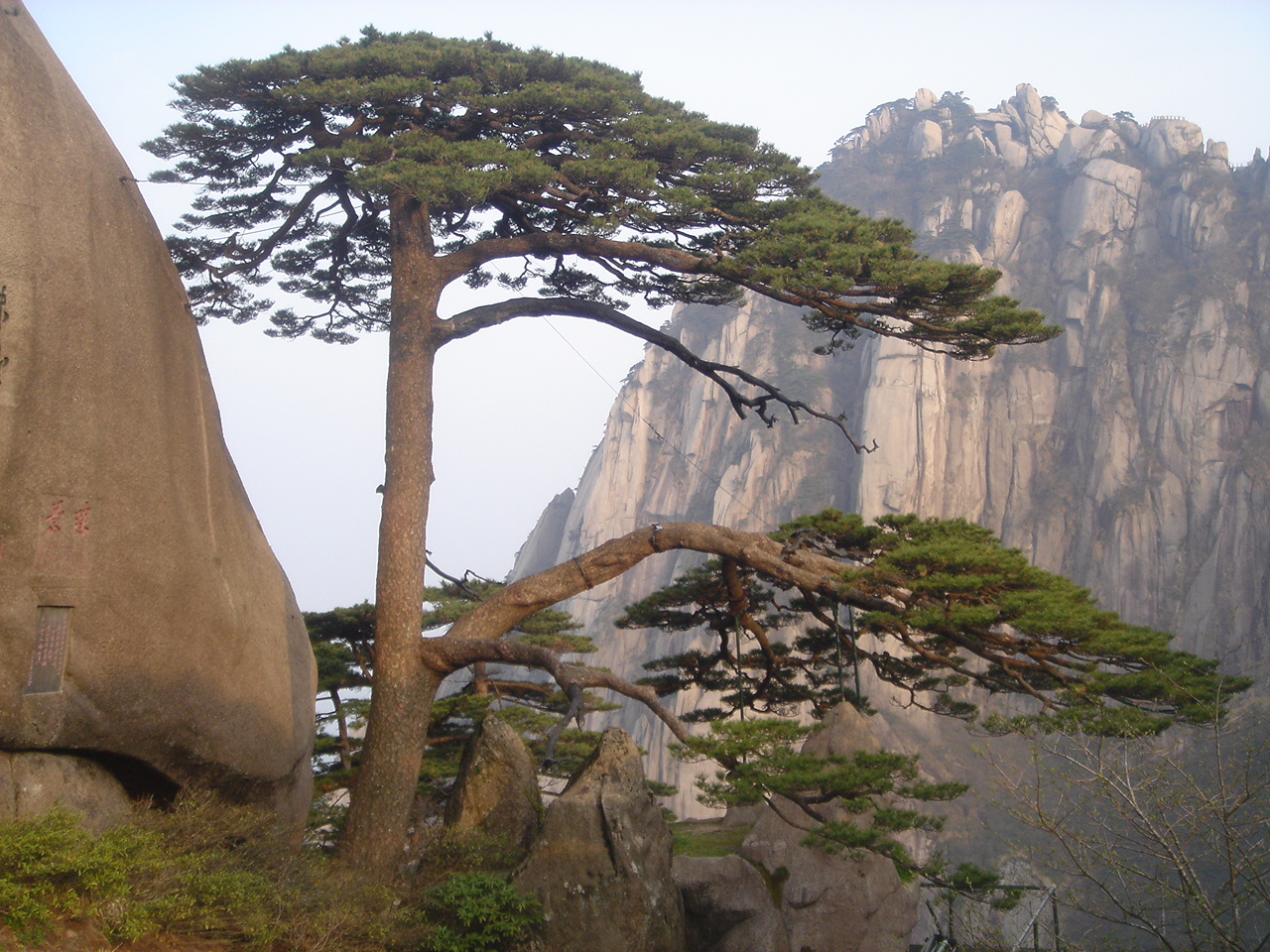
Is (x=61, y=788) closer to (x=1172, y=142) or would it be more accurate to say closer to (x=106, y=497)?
(x=106, y=497)

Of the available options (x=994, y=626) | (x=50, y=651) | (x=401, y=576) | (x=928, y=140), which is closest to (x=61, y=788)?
(x=50, y=651)

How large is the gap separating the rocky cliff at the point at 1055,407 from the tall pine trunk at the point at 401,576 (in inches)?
1054

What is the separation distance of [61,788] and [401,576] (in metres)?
2.89

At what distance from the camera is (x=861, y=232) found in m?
7.17

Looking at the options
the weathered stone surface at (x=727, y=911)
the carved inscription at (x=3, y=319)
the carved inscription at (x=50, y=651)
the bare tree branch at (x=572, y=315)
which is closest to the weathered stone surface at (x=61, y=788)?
the carved inscription at (x=50, y=651)

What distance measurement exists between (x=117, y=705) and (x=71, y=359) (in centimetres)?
187

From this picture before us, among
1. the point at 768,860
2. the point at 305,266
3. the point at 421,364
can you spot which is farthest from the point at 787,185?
the point at 768,860

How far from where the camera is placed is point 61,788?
16.6ft

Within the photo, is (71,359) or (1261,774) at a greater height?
(71,359)

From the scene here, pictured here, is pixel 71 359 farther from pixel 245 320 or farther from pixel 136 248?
pixel 245 320

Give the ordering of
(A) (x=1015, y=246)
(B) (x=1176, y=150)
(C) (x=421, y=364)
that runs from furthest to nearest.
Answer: (A) (x=1015, y=246)
(B) (x=1176, y=150)
(C) (x=421, y=364)

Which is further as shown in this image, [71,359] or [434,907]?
[434,907]

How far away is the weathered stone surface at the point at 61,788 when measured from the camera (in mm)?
4855

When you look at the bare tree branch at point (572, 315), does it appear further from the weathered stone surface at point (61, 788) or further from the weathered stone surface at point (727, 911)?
the weathered stone surface at point (61, 788)
